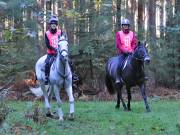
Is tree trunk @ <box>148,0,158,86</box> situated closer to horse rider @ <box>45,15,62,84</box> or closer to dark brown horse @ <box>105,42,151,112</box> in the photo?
dark brown horse @ <box>105,42,151,112</box>

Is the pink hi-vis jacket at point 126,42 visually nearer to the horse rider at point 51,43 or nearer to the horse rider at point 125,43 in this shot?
the horse rider at point 125,43

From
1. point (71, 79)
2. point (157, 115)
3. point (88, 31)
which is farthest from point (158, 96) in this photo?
point (71, 79)

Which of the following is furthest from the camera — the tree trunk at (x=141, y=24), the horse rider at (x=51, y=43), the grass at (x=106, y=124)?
the tree trunk at (x=141, y=24)

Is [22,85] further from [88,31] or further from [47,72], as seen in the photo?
[47,72]

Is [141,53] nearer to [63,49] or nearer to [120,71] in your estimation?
[120,71]

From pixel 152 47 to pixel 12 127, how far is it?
15339 millimetres

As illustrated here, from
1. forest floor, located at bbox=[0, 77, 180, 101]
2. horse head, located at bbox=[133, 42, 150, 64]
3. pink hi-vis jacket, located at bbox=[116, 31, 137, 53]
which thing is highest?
pink hi-vis jacket, located at bbox=[116, 31, 137, 53]

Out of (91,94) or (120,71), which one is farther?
(91,94)

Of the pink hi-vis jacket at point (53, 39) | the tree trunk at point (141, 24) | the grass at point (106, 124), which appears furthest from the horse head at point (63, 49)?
the tree trunk at point (141, 24)

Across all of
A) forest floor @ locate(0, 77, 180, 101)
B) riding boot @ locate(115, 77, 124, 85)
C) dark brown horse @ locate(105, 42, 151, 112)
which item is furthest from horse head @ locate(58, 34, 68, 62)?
forest floor @ locate(0, 77, 180, 101)

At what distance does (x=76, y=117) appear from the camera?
1324cm

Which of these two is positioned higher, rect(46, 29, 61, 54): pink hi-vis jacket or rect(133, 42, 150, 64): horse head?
rect(46, 29, 61, 54): pink hi-vis jacket

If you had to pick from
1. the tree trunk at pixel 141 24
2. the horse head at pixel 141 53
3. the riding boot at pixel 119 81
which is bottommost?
the riding boot at pixel 119 81

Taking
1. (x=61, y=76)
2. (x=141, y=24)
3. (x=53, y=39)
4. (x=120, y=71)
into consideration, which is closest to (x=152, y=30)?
(x=141, y=24)
